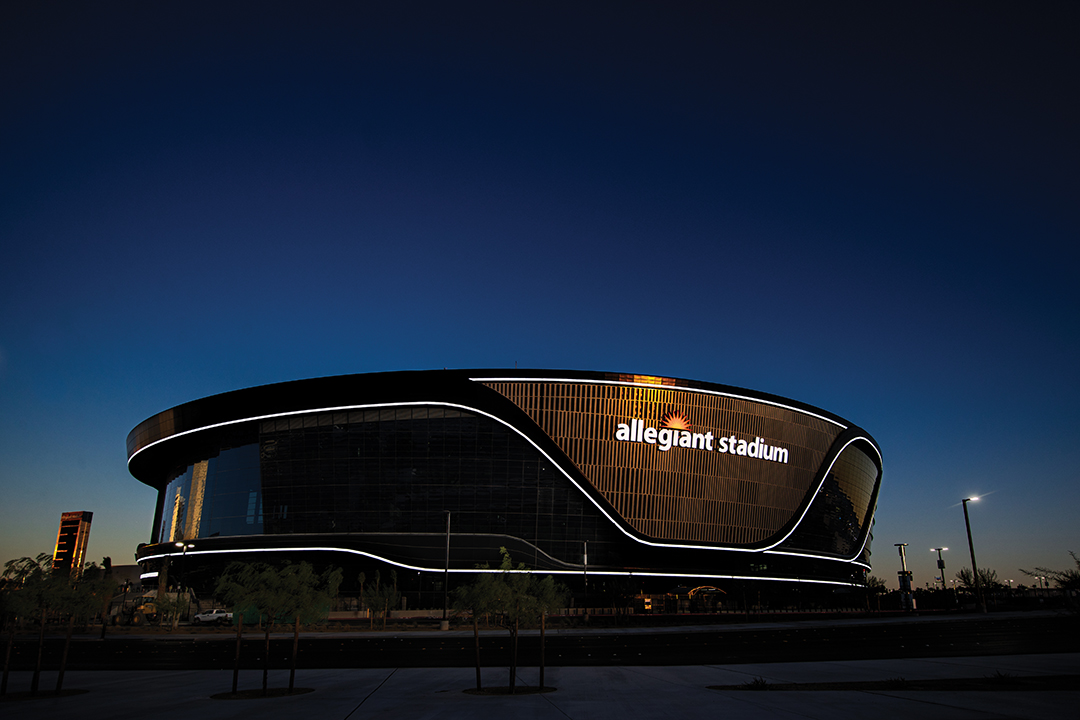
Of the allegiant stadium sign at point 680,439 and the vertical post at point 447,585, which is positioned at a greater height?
the allegiant stadium sign at point 680,439

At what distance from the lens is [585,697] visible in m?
17.5

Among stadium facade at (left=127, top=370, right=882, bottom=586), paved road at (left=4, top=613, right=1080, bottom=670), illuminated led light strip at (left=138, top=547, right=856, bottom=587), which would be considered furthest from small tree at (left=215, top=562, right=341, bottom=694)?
stadium facade at (left=127, top=370, right=882, bottom=586)

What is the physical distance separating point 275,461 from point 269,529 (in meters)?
7.97

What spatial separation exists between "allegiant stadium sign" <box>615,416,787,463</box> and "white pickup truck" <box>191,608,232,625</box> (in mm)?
46046

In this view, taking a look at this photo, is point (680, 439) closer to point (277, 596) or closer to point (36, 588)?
point (277, 596)

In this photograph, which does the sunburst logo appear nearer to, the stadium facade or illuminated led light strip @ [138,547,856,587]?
the stadium facade

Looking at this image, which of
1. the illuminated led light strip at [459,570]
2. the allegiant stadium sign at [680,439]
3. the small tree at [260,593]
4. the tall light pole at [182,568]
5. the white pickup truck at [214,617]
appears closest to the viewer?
the small tree at [260,593]

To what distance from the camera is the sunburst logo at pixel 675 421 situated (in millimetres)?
82625

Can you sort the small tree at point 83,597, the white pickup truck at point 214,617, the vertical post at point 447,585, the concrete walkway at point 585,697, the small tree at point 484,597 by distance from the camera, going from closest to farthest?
the concrete walkway at point 585,697 < the small tree at point 484,597 < the small tree at point 83,597 < the vertical post at point 447,585 < the white pickup truck at point 214,617

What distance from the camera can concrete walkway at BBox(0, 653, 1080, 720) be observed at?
13961 mm

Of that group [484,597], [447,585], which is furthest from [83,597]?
[447,585]

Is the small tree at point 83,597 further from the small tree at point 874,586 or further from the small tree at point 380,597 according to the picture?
the small tree at point 874,586

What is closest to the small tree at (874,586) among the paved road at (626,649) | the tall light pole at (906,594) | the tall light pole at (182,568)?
the tall light pole at (906,594)

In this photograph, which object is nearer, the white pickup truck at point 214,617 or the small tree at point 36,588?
the small tree at point 36,588
